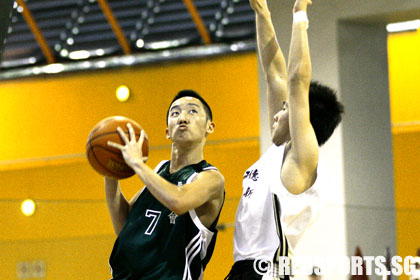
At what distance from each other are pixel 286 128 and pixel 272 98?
56 centimetres

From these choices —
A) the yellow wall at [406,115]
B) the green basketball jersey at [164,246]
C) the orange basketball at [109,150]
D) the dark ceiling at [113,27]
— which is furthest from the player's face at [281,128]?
the dark ceiling at [113,27]

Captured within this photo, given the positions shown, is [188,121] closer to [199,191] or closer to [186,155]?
[186,155]

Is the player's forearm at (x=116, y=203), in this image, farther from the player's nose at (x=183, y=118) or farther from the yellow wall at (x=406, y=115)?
the yellow wall at (x=406, y=115)

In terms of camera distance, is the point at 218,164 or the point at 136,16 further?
the point at 136,16

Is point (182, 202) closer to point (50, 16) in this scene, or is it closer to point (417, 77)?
point (417, 77)

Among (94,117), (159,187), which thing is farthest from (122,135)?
(94,117)

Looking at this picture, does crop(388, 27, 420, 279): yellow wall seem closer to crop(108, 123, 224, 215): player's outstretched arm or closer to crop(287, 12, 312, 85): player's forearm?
crop(108, 123, 224, 215): player's outstretched arm

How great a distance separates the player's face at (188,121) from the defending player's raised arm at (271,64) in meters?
0.35

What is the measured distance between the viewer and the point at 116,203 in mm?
4410

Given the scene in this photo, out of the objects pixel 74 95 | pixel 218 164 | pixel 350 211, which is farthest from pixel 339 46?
pixel 74 95

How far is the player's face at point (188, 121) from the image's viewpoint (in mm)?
4238

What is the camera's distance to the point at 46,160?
11.2 m

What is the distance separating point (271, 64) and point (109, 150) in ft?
3.24

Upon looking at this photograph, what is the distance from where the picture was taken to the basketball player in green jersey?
13.3 ft
